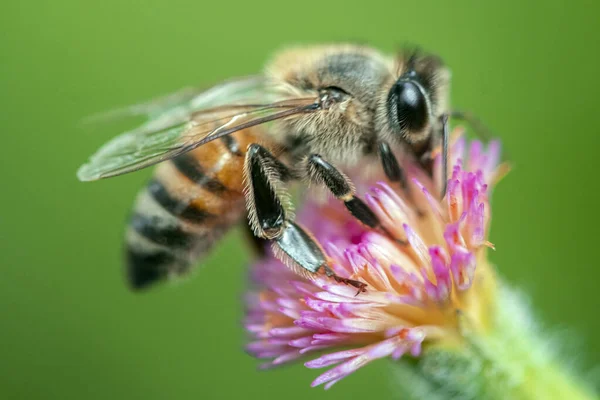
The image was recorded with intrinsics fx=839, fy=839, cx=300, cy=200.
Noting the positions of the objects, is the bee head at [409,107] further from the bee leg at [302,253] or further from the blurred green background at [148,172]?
the blurred green background at [148,172]

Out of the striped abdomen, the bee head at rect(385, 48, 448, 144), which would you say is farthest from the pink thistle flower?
the striped abdomen

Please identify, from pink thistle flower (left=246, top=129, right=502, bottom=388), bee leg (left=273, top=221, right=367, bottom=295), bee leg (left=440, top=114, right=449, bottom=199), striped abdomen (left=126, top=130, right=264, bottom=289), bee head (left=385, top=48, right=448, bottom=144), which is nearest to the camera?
pink thistle flower (left=246, top=129, right=502, bottom=388)

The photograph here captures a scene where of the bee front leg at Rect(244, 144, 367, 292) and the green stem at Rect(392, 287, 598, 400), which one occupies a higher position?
the bee front leg at Rect(244, 144, 367, 292)

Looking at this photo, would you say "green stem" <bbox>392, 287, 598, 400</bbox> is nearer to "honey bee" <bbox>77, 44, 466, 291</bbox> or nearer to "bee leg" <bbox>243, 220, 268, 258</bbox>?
"honey bee" <bbox>77, 44, 466, 291</bbox>

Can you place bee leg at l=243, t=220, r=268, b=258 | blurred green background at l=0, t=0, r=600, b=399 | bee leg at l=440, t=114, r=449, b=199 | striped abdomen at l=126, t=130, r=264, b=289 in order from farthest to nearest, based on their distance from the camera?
blurred green background at l=0, t=0, r=600, b=399 < bee leg at l=243, t=220, r=268, b=258 < striped abdomen at l=126, t=130, r=264, b=289 < bee leg at l=440, t=114, r=449, b=199

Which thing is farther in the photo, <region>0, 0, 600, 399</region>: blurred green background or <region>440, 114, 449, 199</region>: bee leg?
<region>0, 0, 600, 399</region>: blurred green background

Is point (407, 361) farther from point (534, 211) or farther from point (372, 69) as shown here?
point (534, 211)

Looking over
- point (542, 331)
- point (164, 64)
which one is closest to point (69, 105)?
point (164, 64)

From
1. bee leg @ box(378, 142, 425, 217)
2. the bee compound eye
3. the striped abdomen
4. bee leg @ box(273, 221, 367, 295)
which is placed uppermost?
the bee compound eye
